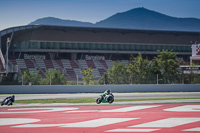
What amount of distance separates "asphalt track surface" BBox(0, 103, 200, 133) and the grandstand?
43.0 m

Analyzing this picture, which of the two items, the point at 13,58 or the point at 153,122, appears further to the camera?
the point at 13,58

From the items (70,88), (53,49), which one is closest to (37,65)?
(53,49)

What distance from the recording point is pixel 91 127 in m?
15.1

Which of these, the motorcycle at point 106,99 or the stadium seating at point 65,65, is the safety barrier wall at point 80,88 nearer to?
the motorcycle at point 106,99

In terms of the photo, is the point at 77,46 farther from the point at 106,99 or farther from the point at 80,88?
the point at 106,99

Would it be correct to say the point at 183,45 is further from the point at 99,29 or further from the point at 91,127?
the point at 91,127

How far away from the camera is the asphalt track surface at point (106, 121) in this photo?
14.6 meters

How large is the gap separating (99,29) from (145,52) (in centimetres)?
1148

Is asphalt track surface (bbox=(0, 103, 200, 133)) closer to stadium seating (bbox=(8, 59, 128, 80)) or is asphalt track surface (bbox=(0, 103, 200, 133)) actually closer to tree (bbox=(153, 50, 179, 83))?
tree (bbox=(153, 50, 179, 83))

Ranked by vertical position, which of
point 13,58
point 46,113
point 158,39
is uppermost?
point 158,39

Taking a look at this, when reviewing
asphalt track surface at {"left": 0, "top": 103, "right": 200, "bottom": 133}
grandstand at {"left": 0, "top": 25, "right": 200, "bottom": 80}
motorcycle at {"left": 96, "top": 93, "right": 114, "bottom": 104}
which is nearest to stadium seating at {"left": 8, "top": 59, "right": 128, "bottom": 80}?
grandstand at {"left": 0, "top": 25, "right": 200, "bottom": 80}

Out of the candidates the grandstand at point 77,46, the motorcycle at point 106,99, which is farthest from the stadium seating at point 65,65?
the motorcycle at point 106,99

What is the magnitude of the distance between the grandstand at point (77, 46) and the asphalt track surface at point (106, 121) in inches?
1693

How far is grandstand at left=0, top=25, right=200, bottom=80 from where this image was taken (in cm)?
6612
